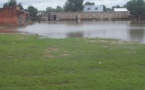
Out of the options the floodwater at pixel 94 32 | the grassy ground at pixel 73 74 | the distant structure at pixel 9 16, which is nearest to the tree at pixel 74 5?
the distant structure at pixel 9 16

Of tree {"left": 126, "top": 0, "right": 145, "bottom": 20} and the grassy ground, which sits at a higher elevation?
tree {"left": 126, "top": 0, "right": 145, "bottom": 20}

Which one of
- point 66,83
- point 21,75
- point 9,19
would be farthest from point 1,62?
point 9,19

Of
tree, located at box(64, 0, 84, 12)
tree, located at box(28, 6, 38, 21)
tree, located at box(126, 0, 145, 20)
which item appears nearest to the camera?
tree, located at box(126, 0, 145, 20)

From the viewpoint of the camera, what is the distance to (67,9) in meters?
148

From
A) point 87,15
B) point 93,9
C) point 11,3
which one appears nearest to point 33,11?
point 11,3

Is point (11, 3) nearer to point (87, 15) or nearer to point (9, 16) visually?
point (87, 15)

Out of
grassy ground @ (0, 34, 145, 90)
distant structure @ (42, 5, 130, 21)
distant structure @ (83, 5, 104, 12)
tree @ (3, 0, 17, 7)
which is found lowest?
distant structure @ (42, 5, 130, 21)

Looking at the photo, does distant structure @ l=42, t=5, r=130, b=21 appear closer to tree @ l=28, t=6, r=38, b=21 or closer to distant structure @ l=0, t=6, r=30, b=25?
tree @ l=28, t=6, r=38, b=21

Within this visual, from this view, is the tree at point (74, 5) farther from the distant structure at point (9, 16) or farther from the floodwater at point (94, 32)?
the floodwater at point (94, 32)

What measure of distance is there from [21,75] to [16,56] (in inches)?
183

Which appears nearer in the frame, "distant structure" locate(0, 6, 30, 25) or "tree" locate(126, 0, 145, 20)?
"distant structure" locate(0, 6, 30, 25)

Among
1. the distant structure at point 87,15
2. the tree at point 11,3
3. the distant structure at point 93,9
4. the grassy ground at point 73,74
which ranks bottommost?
the distant structure at point 87,15

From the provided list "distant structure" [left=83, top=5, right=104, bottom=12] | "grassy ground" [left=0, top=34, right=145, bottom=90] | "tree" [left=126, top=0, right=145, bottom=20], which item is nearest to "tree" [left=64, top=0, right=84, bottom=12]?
"distant structure" [left=83, top=5, right=104, bottom=12]

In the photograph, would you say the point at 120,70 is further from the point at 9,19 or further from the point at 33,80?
the point at 9,19
